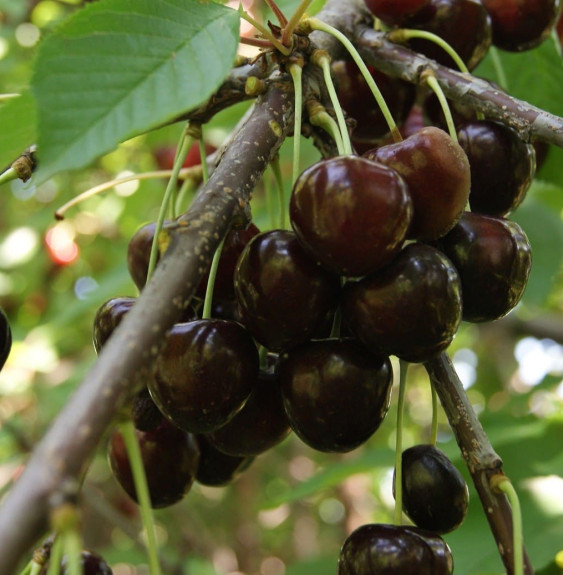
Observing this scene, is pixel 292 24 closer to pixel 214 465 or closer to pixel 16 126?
pixel 16 126

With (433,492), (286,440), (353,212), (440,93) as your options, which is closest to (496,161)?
(440,93)

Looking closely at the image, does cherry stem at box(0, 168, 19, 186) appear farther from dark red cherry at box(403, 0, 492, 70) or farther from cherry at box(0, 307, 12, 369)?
dark red cherry at box(403, 0, 492, 70)

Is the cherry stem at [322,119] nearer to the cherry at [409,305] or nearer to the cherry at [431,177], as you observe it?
the cherry at [431,177]

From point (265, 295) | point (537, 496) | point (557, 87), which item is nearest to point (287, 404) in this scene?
point (265, 295)

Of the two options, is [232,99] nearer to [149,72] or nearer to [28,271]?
Answer: [149,72]

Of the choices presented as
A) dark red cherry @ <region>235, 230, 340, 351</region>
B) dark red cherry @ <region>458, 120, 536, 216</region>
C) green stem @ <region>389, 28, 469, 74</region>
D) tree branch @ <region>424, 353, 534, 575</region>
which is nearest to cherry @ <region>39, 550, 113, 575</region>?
dark red cherry @ <region>235, 230, 340, 351</region>

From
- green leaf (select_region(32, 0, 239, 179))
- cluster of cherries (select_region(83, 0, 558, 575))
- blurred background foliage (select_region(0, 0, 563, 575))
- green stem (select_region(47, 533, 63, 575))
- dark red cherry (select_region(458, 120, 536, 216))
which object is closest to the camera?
green stem (select_region(47, 533, 63, 575))
